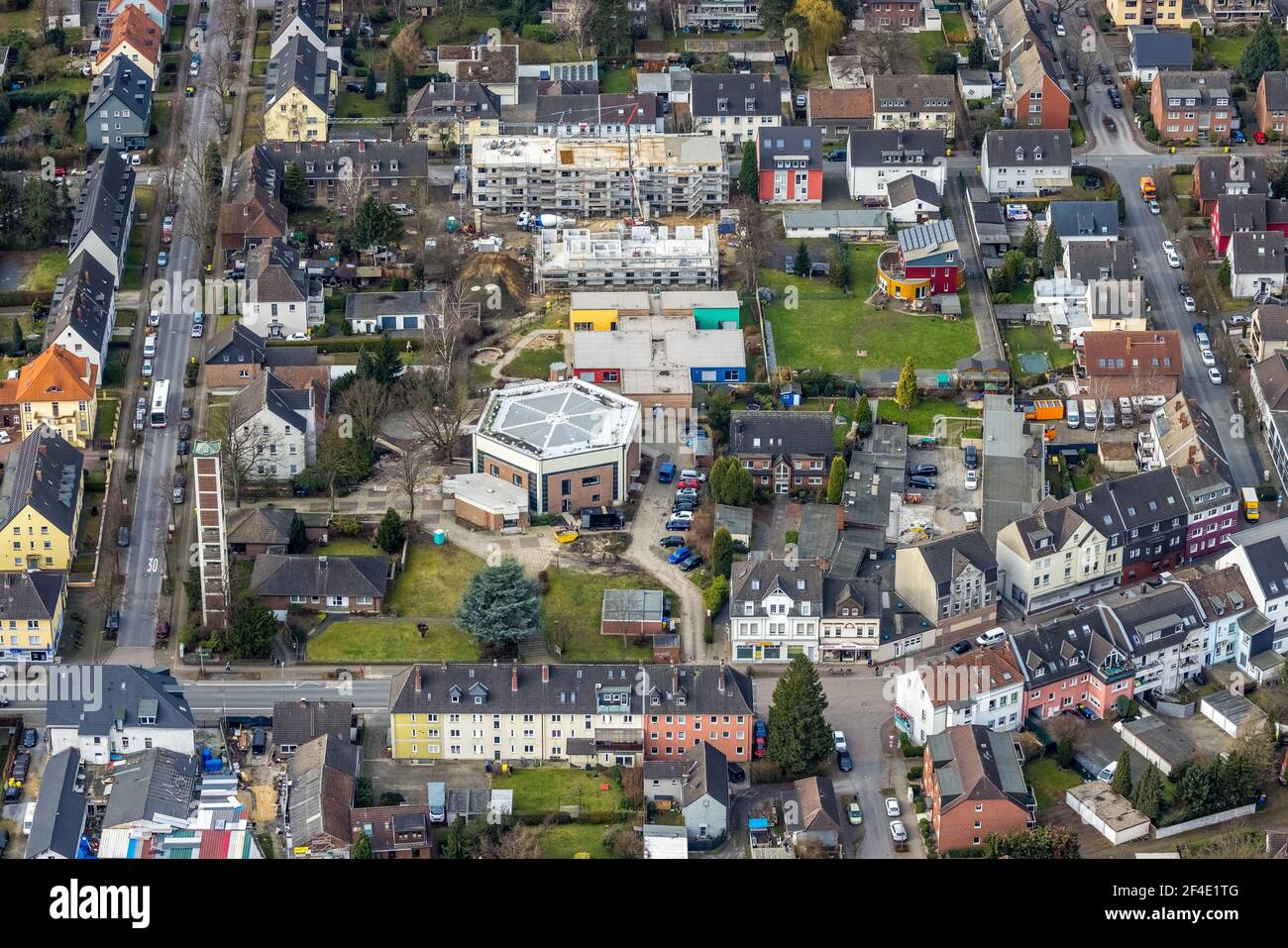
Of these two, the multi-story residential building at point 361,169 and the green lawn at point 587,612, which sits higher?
the green lawn at point 587,612

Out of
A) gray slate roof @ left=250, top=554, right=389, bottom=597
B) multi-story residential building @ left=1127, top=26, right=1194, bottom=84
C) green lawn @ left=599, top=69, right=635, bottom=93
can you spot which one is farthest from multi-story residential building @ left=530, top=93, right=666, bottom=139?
gray slate roof @ left=250, top=554, right=389, bottom=597

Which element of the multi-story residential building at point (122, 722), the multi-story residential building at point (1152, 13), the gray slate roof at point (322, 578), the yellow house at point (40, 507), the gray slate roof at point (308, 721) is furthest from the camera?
the multi-story residential building at point (1152, 13)

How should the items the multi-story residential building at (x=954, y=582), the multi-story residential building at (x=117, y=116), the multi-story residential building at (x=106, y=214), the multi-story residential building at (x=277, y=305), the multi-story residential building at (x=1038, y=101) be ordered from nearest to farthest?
the multi-story residential building at (x=954, y=582), the multi-story residential building at (x=277, y=305), the multi-story residential building at (x=106, y=214), the multi-story residential building at (x=117, y=116), the multi-story residential building at (x=1038, y=101)

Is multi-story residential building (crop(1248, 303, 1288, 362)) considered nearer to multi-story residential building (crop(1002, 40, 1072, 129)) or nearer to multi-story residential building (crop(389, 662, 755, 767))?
multi-story residential building (crop(1002, 40, 1072, 129))

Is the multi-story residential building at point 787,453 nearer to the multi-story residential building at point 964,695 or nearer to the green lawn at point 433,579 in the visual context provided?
the green lawn at point 433,579

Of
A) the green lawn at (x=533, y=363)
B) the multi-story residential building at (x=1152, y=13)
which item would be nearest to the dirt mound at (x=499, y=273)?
the green lawn at (x=533, y=363)

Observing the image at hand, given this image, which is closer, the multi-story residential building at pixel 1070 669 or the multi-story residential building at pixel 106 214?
the multi-story residential building at pixel 1070 669

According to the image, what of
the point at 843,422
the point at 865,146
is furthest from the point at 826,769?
the point at 865,146
